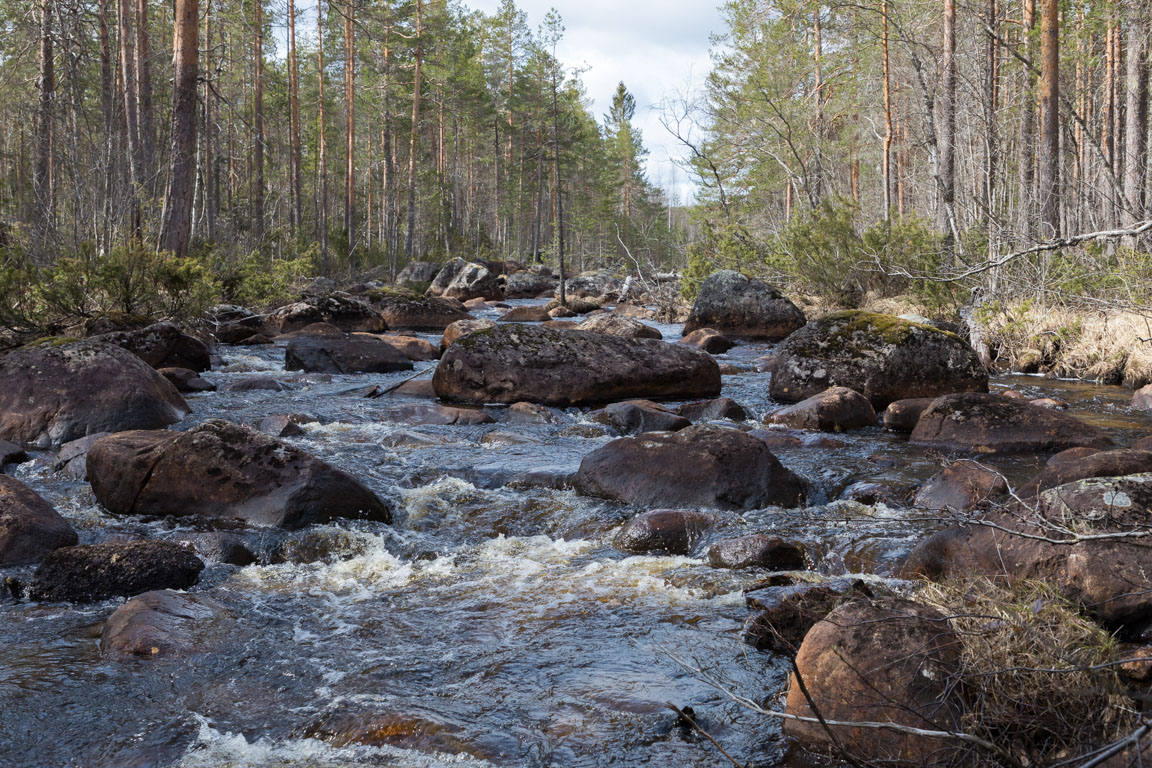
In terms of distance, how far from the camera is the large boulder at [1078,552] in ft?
12.0

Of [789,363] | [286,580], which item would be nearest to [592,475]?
[286,580]

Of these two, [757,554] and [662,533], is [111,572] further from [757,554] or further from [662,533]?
[757,554]

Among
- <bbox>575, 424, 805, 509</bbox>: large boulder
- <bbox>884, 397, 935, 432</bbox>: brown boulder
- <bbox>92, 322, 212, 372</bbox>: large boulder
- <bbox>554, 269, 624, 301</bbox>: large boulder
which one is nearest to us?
<bbox>575, 424, 805, 509</bbox>: large boulder

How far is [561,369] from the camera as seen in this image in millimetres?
10039

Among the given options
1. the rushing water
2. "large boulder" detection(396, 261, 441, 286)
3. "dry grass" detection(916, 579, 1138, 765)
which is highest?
"large boulder" detection(396, 261, 441, 286)

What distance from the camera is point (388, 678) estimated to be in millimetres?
3746

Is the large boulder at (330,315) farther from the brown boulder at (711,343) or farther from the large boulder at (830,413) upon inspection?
the large boulder at (830,413)

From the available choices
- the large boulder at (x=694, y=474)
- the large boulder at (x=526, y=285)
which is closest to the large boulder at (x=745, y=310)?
the large boulder at (x=694, y=474)

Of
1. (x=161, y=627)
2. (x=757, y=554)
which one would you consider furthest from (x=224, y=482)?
(x=757, y=554)

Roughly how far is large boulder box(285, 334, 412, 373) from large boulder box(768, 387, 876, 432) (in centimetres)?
A: 599

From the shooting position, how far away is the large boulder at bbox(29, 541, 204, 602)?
4.57 meters

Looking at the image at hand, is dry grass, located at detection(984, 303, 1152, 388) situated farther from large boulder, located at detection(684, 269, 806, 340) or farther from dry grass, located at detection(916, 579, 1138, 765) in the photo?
dry grass, located at detection(916, 579, 1138, 765)

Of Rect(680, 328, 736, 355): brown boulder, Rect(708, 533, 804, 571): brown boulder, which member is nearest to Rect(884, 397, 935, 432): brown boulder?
Rect(708, 533, 804, 571): brown boulder

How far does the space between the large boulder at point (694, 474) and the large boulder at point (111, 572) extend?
2.92 meters
